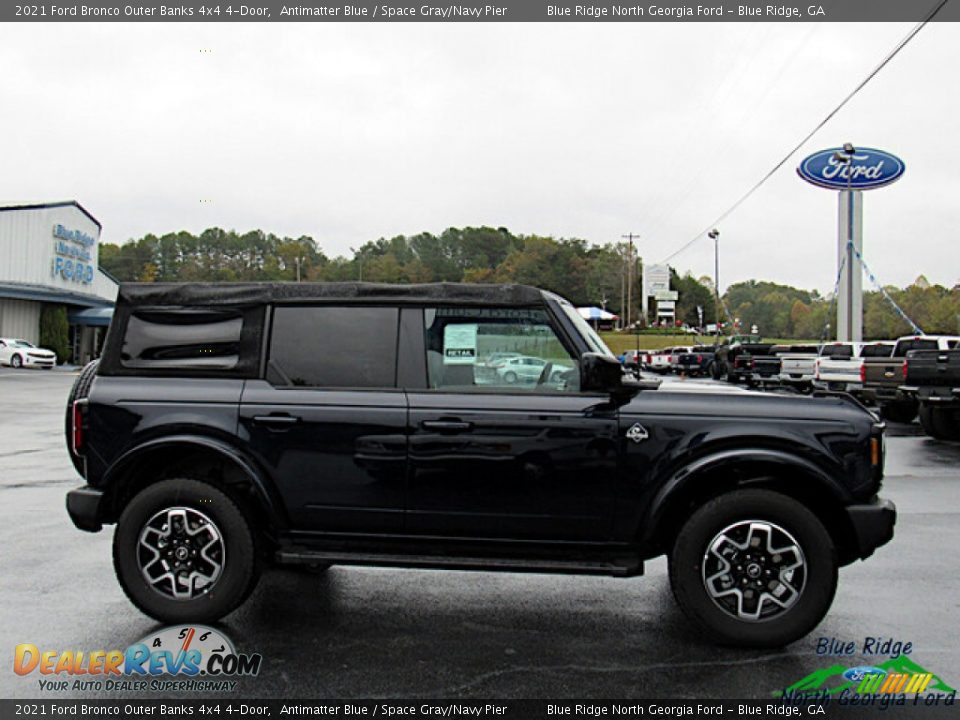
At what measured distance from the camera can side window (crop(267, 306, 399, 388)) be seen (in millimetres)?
4570

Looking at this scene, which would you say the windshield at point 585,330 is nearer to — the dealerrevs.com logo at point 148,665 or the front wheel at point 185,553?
the front wheel at point 185,553

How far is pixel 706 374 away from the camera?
41.8m

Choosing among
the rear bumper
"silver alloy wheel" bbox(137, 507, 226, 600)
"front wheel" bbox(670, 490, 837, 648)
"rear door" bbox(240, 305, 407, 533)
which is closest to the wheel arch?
"front wheel" bbox(670, 490, 837, 648)

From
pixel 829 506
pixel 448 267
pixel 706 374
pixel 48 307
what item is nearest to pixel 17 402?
pixel 829 506

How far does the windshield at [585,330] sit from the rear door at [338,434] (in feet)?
3.31

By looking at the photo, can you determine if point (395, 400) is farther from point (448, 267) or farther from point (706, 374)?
point (448, 267)

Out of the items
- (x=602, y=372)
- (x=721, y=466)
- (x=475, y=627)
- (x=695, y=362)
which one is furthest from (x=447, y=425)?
(x=695, y=362)

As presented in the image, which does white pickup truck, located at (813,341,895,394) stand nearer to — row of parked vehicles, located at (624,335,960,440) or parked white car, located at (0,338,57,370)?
row of parked vehicles, located at (624,335,960,440)

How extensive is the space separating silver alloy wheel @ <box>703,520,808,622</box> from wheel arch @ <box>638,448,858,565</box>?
27 centimetres

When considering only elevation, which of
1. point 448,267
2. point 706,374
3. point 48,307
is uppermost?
point 448,267

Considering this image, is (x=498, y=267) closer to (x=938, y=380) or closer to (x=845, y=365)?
(x=845, y=365)

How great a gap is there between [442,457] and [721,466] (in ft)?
4.81

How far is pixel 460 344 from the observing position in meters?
4.58

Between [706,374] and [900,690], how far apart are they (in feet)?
129
